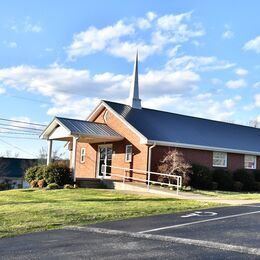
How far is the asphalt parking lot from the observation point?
766 centimetres

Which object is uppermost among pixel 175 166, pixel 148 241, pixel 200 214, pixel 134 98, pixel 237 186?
pixel 134 98

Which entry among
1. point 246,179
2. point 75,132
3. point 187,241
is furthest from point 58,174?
point 187,241

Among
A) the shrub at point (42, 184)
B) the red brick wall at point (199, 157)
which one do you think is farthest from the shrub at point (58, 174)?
the red brick wall at point (199, 157)

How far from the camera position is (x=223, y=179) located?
2728 cm

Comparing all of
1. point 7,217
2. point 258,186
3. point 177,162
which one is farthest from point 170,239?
point 258,186

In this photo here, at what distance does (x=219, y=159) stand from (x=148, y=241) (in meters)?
21.4

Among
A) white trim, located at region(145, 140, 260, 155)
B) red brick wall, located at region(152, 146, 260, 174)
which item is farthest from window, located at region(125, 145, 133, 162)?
white trim, located at region(145, 140, 260, 155)

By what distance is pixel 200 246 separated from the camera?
827 centimetres

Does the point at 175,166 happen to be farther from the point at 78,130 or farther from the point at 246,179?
the point at 246,179

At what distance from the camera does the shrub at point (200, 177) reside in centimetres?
2586

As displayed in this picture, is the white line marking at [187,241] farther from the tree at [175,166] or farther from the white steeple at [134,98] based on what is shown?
the white steeple at [134,98]

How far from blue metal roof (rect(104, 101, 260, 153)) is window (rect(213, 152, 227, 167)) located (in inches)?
24.1

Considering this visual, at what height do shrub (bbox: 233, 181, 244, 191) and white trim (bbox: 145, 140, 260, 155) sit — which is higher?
white trim (bbox: 145, 140, 260, 155)

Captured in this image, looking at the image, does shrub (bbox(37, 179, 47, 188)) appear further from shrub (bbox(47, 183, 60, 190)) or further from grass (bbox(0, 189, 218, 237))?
grass (bbox(0, 189, 218, 237))
